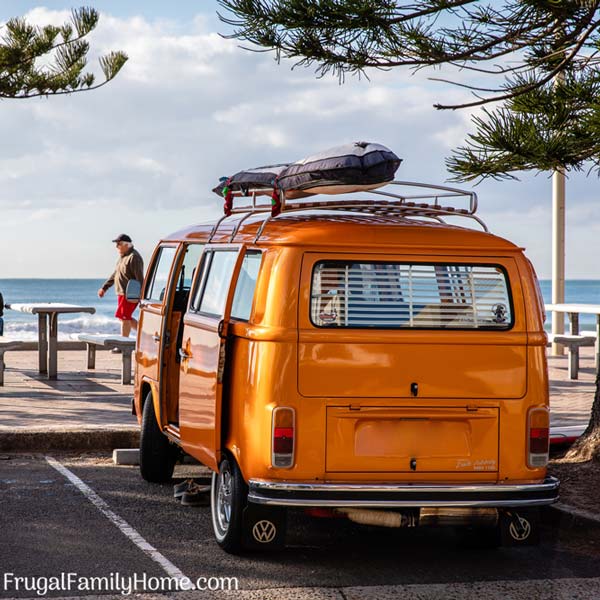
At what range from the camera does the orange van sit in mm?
6152

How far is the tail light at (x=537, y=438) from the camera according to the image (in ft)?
21.0

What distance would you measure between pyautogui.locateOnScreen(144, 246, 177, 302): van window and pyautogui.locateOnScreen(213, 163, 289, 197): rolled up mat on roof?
88 cm

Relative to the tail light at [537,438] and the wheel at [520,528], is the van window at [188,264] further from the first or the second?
the wheel at [520,528]

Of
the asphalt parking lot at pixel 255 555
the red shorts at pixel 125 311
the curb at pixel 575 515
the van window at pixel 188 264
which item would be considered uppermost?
the van window at pixel 188 264

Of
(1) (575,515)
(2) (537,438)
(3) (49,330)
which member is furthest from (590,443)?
(3) (49,330)

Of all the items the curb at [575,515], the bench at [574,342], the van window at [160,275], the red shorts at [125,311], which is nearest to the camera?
the curb at [575,515]

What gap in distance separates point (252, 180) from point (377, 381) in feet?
6.89

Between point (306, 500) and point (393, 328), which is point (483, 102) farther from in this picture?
point (306, 500)

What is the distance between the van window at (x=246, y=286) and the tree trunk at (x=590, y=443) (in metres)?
3.62

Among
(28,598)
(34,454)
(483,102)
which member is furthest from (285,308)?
(34,454)

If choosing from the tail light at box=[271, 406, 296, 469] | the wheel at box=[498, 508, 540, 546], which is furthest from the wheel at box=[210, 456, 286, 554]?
the wheel at box=[498, 508, 540, 546]

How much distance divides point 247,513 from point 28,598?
4.35 feet

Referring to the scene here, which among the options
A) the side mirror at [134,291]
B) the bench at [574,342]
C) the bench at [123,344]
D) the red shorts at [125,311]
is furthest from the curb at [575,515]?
the red shorts at [125,311]

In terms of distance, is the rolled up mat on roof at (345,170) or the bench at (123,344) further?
the bench at (123,344)
